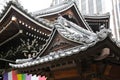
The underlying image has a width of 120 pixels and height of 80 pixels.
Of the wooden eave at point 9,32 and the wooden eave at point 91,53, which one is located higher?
the wooden eave at point 9,32

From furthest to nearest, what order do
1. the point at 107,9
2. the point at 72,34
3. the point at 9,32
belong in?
the point at 107,9, the point at 9,32, the point at 72,34

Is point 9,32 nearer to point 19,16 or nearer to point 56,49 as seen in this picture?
point 19,16

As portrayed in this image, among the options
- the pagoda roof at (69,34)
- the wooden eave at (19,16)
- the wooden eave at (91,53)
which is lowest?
the wooden eave at (91,53)

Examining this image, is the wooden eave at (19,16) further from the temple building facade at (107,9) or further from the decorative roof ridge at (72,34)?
the temple building facade at (107,9)

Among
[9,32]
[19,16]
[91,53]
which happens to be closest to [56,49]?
[91,53]

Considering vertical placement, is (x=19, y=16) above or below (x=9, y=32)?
above

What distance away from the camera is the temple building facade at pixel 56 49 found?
4.70m

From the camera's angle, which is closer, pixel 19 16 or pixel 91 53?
pixel 91 53

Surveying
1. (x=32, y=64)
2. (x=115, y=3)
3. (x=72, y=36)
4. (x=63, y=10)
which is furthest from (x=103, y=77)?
(x=115, y=3)

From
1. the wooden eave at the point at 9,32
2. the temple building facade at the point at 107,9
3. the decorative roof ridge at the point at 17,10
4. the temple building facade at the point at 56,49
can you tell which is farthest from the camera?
the temple building facade at the point at 107,9

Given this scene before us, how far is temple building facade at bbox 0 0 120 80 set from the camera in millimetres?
4695

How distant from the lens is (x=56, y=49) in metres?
6.35

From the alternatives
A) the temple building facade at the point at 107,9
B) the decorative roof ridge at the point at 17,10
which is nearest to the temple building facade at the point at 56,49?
the decorative roof ridge at the point at 17,10

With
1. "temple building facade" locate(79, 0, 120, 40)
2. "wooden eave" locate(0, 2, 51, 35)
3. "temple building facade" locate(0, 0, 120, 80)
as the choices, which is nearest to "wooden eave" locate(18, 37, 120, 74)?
"temple building facade" locate(0, 0, 120, 80)
